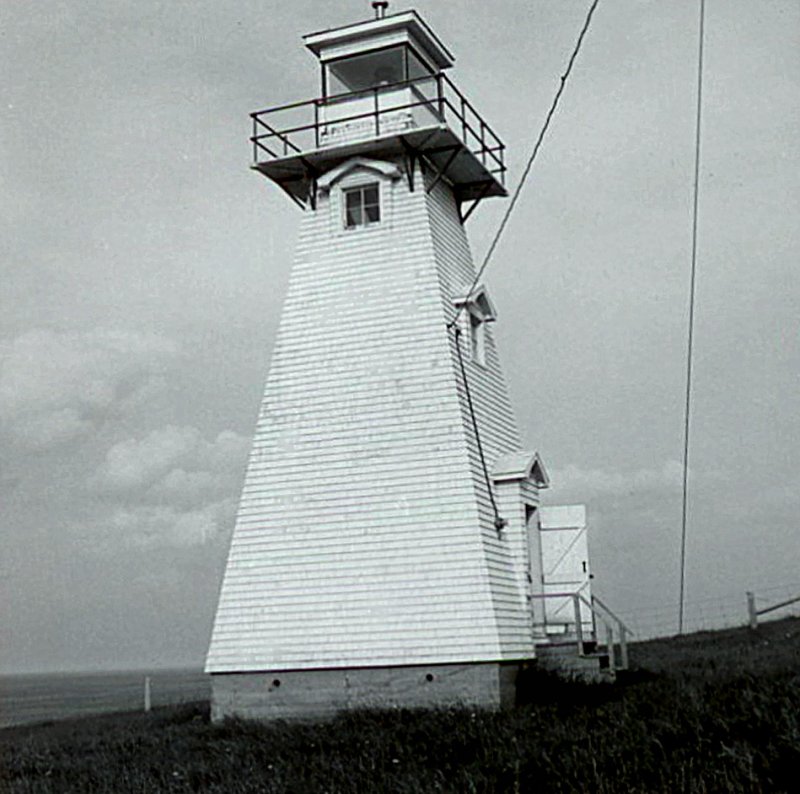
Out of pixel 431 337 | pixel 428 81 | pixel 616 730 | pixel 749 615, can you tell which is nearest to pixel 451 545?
pixel 431 337

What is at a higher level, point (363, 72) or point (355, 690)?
point (363, 72)

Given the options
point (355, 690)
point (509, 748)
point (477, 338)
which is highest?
point (477, 338)

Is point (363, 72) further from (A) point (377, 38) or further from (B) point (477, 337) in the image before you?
(B) point (477, 337)

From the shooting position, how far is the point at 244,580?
18.1m

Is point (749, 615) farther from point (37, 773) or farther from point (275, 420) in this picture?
point (37, 773)

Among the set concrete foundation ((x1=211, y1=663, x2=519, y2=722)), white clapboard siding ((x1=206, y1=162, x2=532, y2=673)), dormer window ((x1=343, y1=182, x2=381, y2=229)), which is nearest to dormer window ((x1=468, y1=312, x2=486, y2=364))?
white clapboard siding ((x1=206, y1=162, x2=532, y2=673))

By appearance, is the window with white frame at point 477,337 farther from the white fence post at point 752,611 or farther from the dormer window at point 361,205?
the white fence post at point 752,611

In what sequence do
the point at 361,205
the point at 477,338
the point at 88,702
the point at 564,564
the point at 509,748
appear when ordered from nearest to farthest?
the point at 509,748 → the point at 564,564 → the point at 361,205 → the point at 477,338 → the point at 88,702

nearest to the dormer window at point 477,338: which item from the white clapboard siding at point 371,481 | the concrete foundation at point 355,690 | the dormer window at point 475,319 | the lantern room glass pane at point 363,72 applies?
the dormer window at point 475,319

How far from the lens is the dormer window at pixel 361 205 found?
64.7 ft

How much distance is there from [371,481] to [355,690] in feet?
10.3

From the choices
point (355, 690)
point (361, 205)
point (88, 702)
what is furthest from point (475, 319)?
point (88, 702)

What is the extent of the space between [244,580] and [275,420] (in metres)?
2.62

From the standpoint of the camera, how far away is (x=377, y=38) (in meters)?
19.6
